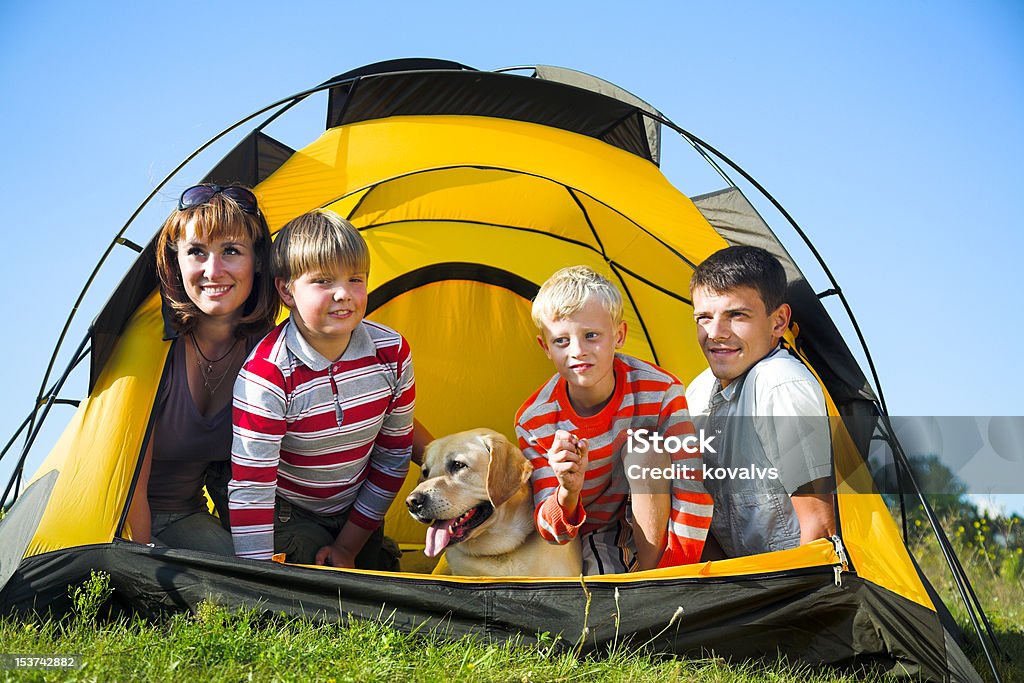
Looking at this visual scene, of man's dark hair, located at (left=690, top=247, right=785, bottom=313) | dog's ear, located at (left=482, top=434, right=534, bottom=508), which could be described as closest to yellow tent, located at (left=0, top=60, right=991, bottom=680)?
man's dark hair, located at (left=690, top=247, right=785, bottom=313)

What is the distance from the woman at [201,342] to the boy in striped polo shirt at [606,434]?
40.4 inches

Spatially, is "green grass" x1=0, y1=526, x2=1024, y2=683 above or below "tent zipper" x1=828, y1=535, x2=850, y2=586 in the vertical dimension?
below

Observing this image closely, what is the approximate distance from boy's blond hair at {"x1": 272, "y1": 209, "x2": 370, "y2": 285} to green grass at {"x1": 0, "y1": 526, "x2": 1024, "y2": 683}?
109 cm

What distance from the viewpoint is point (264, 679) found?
205 cm

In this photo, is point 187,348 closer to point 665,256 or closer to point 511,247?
point 511,247

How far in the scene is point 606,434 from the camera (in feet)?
9.21

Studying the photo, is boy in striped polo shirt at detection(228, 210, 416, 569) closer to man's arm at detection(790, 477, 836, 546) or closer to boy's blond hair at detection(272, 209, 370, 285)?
boy's blond hair at detection(272, 209, 370, 285)

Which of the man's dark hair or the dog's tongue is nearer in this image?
the dog's tongue

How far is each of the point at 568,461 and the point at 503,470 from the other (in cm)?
41

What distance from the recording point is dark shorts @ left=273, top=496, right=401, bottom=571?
9.68ft

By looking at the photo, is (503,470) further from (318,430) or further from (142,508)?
(142,508)

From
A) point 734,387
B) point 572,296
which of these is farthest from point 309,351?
point 734,387

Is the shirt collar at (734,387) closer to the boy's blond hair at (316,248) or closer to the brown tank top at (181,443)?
the boy's blond hair at (316,248)

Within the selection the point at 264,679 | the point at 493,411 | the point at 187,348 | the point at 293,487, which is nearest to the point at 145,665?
the point at 264,679
